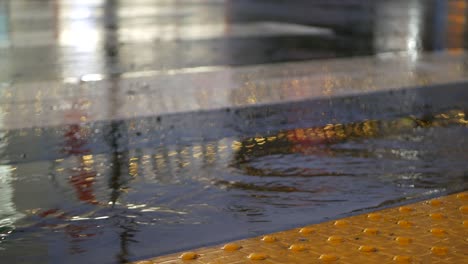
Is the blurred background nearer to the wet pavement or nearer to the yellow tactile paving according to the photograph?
the wet pavement

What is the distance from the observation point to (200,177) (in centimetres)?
636

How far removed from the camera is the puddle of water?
5.16 metres

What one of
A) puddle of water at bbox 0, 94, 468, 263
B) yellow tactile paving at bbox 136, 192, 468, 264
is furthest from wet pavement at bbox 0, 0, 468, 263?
yellow tactile paving at bbox 136, 192, 468, 264

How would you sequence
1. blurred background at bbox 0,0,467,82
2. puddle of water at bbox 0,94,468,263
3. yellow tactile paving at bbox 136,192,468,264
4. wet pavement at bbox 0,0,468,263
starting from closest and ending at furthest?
yellow tactile paving at bbox 136,192,468,264
puddle of water at bbox 0,94,468,263
wet pavement at bbox 0,0,468,263
blurred background at bbox 0,0,467,82

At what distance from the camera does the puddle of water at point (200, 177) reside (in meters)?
5.16

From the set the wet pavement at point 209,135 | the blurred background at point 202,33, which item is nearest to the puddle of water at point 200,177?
the wet pavement at point 209,135

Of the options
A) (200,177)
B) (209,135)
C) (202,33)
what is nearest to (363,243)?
(200,177)

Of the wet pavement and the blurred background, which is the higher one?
the blurred background

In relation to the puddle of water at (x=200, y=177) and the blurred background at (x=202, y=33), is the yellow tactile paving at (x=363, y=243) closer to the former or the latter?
the puddle of water at (x=200, y=177)

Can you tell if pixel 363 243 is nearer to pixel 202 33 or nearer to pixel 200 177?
pixel 200 177

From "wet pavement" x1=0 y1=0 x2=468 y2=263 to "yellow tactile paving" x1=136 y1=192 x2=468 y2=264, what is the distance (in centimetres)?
25

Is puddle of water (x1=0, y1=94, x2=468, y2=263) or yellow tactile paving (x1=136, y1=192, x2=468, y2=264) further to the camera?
Answer: puddle of water (x1=0, y1=94, x2=468, y2=263)

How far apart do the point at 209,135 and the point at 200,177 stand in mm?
1351

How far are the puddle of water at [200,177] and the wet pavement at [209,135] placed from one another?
0.05 feet
